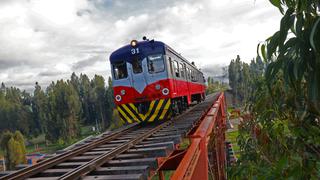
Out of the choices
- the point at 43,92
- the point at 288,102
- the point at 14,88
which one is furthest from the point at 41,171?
the point at 14,88

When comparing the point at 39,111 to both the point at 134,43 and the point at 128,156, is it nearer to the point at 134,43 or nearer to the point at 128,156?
the point at 134,43

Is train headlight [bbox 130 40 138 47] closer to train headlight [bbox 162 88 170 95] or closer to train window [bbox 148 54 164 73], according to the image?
train window [bbox 148 54 164 73]

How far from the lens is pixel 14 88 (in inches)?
5079

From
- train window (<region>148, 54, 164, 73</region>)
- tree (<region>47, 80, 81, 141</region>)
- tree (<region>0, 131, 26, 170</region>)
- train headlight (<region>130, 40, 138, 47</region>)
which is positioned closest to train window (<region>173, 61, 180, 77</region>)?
train window (<region>148, 54, 164, 73</region>)

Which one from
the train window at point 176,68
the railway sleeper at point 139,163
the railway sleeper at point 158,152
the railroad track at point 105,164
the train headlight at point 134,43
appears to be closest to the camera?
the railroad track at point 105,164

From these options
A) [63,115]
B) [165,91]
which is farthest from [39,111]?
[165,91]

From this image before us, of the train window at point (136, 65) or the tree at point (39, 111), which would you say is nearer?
the train window at point (136, 65)

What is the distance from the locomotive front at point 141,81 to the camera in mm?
10734

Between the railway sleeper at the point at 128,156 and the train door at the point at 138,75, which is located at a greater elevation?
the train door at the point at 138,75

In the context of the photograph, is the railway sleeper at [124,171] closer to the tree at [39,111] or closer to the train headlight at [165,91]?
the train headlight at [165,91]

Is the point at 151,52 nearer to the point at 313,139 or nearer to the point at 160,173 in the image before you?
the point at 160,173

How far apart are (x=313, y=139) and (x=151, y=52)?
8.49 meters

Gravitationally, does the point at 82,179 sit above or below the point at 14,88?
below

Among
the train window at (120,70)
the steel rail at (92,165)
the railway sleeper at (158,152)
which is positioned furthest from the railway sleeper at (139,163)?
the train window at (120,70)
